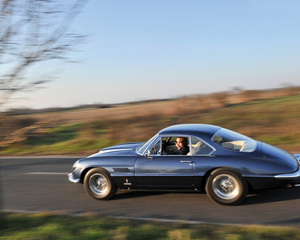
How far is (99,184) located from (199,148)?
2.24 metres

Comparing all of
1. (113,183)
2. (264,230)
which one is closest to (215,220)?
(264,230)

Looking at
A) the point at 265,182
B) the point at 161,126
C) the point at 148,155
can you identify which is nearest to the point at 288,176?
the point at 265,182

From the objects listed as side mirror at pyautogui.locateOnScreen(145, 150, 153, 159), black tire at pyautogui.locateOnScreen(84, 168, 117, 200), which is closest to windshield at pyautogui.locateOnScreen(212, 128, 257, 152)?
side mirror at pyautogui.locateOnScreen(145, 150, 153, 159)

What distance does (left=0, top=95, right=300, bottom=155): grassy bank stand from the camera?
1331 centimetres

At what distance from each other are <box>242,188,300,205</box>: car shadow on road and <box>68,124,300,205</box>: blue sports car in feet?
1.43

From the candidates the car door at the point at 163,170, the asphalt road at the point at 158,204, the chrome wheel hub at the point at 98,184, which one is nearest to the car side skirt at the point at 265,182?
the asphalt road at the point at 158,204

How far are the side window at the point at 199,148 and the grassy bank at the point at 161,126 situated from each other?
25.4 feet

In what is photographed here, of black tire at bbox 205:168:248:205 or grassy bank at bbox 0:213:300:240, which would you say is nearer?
grassy bank at bbox 0:213:300:240

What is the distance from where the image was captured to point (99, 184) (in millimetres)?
6086

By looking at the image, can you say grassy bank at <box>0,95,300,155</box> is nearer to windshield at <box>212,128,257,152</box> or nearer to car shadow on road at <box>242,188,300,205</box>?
car shadow on road at <box>242,188,300,205</box>

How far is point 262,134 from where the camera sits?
13.2 meters

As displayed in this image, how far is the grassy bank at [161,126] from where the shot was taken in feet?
43.7

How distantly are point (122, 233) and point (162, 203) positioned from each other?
1658mm

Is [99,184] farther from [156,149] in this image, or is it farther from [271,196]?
[271,196]
